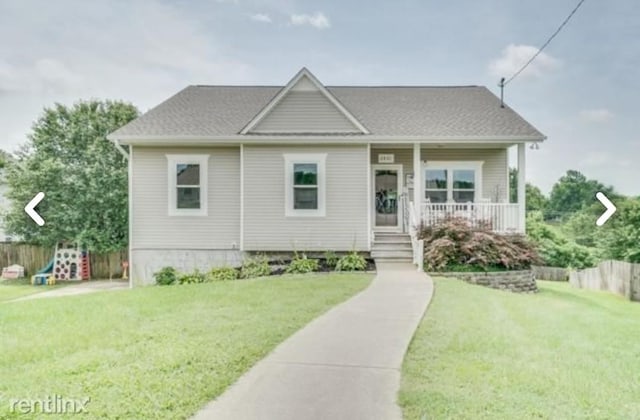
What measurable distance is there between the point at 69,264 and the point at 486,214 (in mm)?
14431

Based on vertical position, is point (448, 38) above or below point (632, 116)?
above

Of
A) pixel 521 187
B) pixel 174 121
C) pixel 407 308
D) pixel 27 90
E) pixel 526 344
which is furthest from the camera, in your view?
pixel 174 121

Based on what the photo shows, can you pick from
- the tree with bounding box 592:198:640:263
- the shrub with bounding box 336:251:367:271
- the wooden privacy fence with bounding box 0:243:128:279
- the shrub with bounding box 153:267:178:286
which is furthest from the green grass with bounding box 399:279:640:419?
the wooden privacy fence with bounding box 0:243:128:279

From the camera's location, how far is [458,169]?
14.0m

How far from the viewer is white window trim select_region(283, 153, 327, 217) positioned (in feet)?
41.5

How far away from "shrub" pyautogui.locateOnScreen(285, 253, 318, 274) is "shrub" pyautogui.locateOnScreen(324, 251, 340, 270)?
0.41m

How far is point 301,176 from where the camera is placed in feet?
41.7

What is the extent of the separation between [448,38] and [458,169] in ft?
13.5

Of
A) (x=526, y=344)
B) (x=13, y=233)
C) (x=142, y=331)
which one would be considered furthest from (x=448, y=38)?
(x=13, y=233)

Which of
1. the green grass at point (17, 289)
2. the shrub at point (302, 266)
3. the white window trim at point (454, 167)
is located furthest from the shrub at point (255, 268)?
the green grass at point (17, 289)

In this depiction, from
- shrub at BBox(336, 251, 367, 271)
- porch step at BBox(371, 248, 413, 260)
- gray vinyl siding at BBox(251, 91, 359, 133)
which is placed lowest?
shrub at BBox(336, 251, 367, 271)

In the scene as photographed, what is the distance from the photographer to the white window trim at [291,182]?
41.5 feet

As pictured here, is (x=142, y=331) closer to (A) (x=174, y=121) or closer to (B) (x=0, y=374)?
(B) (x=0, y=374)

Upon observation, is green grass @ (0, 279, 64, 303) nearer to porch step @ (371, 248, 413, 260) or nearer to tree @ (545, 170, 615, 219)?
porch step @ (371, 248, 413, 260)
